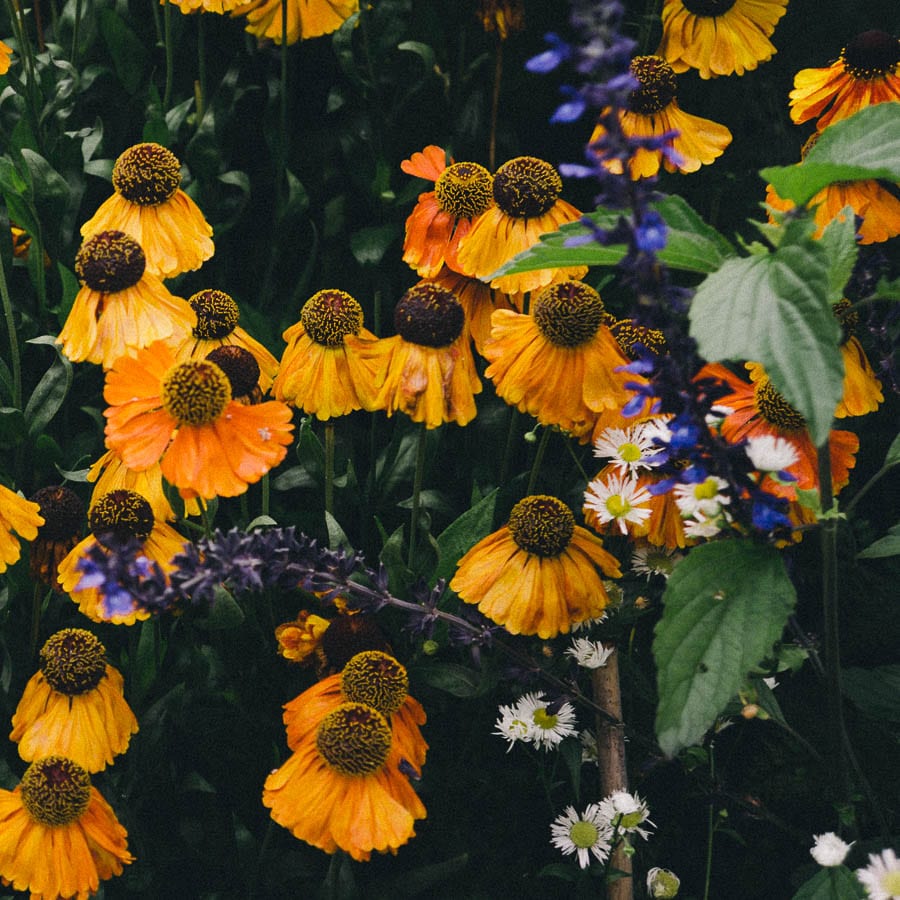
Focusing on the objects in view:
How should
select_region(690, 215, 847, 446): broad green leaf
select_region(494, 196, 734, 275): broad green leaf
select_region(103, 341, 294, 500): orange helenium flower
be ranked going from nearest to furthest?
select_region(690, 215, 847, 446): broad green leaf < select_region(494, 196, 734, 275): broad green leaf < select_region(103, 341, 294, 500): orange helenium flower

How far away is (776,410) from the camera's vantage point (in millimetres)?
974

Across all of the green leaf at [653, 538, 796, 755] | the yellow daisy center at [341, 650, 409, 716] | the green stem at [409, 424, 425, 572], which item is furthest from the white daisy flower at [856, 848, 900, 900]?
the green stem at [409, 424, 425, 572]

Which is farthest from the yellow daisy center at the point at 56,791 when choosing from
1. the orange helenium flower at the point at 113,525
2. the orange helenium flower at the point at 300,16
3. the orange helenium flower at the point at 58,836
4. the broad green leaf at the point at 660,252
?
the orange helenium flower at the point at 300,16

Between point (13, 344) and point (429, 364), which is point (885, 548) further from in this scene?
point (13, 344)

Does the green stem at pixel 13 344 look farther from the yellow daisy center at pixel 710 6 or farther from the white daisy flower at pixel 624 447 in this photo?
the yellow daisy center at pixel 710 6

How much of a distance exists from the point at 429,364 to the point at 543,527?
7.1 inches

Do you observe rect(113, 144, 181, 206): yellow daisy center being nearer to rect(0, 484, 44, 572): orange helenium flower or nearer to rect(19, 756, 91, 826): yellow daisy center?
rect(0, 484, 44, 572): orange helenium flower

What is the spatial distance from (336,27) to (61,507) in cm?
70

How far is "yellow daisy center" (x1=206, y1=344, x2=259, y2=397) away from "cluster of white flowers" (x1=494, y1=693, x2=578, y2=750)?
379 mm

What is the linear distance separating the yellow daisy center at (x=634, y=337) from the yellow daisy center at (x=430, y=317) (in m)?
0.16

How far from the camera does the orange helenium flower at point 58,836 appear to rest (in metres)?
0.90

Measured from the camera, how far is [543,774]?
1079mm

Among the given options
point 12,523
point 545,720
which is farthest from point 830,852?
point 12,523

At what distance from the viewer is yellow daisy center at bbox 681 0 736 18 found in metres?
1.24
